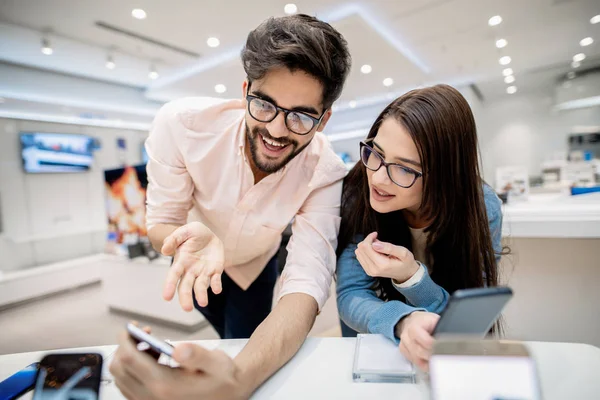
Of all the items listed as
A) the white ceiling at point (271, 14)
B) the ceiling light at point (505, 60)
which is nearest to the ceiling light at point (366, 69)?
the white ceiling at point (271, 14)

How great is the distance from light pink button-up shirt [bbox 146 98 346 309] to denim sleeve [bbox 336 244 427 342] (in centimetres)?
21

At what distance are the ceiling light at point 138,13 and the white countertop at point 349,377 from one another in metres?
4.16

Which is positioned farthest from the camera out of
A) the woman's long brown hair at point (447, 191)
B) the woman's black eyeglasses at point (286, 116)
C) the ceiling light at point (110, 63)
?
the ceiling light at point (110, 63)

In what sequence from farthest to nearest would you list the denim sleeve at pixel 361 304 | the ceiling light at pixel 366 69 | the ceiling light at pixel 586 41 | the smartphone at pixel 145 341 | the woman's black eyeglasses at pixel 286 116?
1. the ceiling light at pixel 366 69
2. the ceiling light at pixel 586 41
3. the woman's black eyeglasses at pixel 286 116
4. the denim sleeve at pixel 361 304
5. the smartphone at pixel 145 341

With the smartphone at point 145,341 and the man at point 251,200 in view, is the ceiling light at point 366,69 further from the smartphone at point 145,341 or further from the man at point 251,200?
the smartphone at point 145,341

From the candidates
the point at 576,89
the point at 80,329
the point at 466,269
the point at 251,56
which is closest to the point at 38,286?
the point at 80,329

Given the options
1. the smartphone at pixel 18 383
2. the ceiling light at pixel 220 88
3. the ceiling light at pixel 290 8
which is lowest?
the smartphone at pixel 18 383

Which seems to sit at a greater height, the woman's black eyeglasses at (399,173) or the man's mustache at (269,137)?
the man's mustache at (269,137)

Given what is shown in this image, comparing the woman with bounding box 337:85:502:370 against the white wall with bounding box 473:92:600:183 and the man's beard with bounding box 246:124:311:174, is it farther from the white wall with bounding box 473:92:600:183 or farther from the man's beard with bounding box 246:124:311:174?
the white wall with bounding box 473:92:600:183

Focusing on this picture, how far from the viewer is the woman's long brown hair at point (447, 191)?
0.98m

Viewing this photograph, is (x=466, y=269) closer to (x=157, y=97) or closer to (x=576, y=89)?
(x=157, y=97)

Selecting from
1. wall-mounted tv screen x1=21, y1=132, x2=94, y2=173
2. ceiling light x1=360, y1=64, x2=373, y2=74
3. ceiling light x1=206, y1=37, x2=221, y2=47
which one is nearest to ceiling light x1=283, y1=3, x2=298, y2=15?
ceiling light x1=206, y1=37, x2=221, y2=47

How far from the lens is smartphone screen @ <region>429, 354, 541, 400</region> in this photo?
1.40 ft

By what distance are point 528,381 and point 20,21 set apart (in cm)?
572
